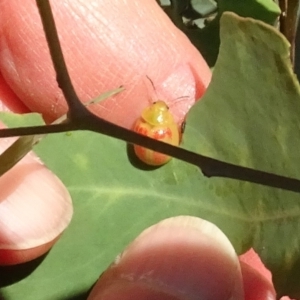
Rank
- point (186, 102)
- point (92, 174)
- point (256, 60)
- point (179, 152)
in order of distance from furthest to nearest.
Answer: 1. point (186, 102)
2. point (92, 174)
3. point (256, 60)
4. point (179, 152)

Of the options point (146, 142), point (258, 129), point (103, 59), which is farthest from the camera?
point (103, 59)

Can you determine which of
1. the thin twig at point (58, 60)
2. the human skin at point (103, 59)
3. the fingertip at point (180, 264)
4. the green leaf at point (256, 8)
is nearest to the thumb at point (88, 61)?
the human skin at point (103, 59)

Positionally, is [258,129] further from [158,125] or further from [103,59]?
[103,59]

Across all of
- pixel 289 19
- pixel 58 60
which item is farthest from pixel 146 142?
pixel 289 19

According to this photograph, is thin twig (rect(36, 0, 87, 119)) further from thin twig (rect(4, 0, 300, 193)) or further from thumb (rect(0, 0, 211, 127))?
thumb (rect(0, 0, 211, 127))

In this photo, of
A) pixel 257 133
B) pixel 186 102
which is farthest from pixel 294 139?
pixel 186 102

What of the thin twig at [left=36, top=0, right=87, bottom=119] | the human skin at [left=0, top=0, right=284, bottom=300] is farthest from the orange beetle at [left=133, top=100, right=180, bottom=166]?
the thin twig at [left=36, top=0, right=87, bottom=119]

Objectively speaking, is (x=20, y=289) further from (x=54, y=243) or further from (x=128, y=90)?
(x=128, y=90)
